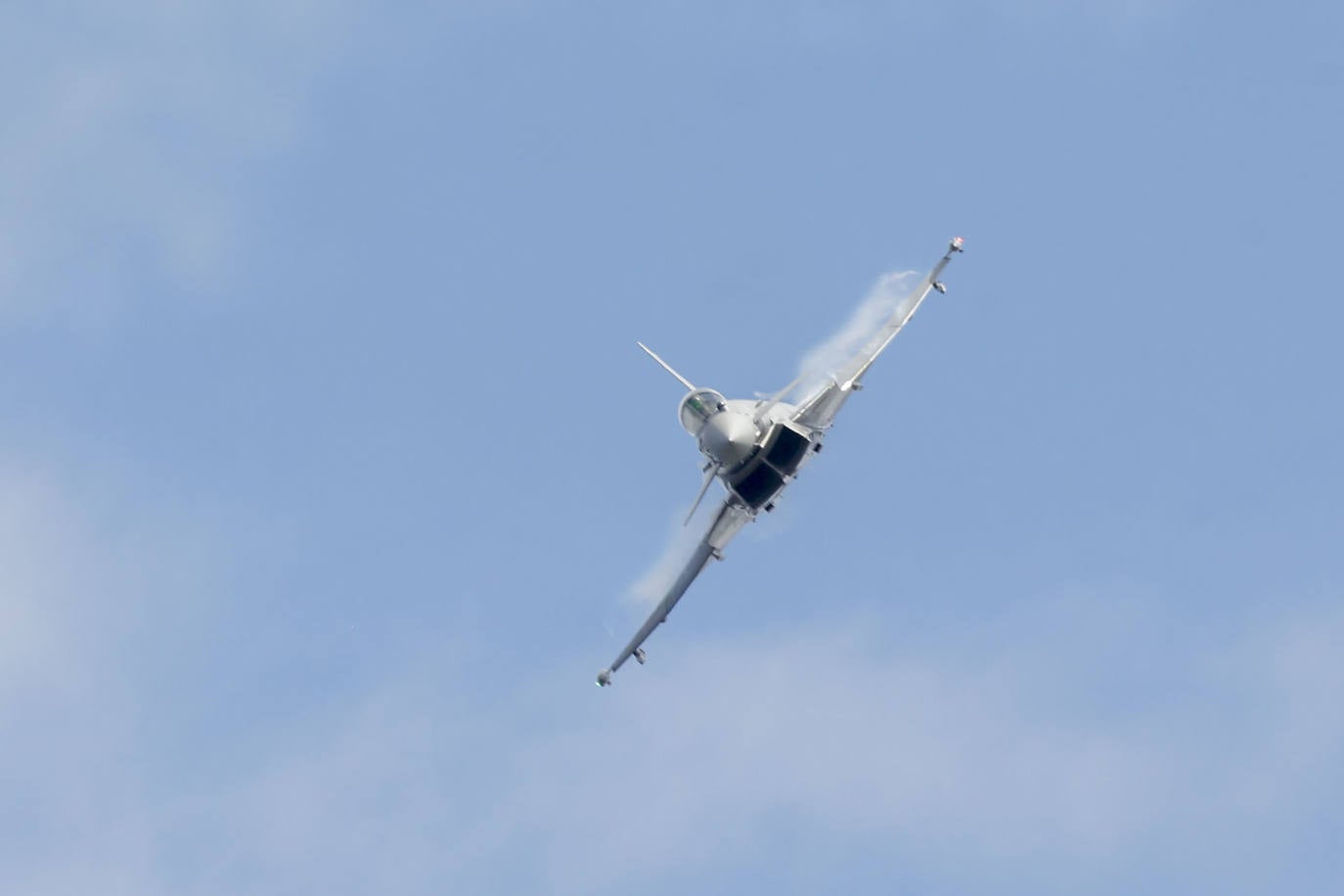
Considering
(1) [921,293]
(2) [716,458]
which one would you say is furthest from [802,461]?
(1) [921,293]

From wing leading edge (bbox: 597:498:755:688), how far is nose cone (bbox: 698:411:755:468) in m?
5.70

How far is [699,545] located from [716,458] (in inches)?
397

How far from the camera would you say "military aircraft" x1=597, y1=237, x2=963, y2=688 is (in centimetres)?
10562

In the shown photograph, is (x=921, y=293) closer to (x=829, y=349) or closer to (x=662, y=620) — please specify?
(x=829, y=349)

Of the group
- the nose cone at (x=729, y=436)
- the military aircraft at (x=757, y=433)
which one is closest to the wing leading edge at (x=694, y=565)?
the military aircraft at (x=757, y=433)

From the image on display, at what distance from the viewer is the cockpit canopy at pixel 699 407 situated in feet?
350

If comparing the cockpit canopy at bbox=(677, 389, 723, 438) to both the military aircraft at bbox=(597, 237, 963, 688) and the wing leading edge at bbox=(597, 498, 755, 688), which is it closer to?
the military aircraft at bbox=(597, 237, 963, 688)

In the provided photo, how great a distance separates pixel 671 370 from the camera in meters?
110

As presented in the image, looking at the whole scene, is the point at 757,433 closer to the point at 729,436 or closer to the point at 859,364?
the point at 729,436

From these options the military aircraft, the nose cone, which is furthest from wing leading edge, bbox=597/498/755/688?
the nose cone

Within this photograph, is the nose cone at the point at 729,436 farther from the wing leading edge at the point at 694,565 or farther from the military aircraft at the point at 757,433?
the wing leading edge at the point at 694,565

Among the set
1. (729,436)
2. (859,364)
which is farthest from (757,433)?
(859,364)

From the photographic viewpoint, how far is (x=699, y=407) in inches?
4215

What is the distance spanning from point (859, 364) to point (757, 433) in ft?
31.3
